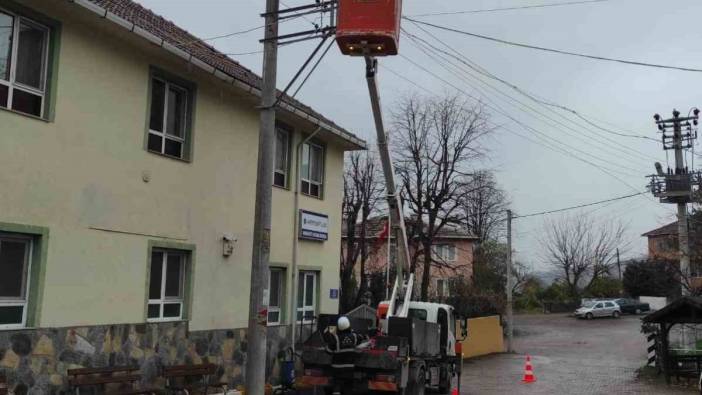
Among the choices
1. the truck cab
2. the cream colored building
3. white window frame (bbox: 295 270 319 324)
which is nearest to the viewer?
the cream colored building

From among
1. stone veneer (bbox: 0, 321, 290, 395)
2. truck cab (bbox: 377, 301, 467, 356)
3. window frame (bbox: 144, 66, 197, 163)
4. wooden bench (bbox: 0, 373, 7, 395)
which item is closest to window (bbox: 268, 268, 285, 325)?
stone veneer (bbox: 0, 321, 290, 395)

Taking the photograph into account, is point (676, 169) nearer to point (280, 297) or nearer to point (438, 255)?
point (438, 255)

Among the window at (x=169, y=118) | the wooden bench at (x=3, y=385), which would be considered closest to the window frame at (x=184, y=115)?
the window at (x=169, y=118)

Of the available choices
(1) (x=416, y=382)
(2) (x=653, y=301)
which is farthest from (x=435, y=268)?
(1) (x=416, y=382)

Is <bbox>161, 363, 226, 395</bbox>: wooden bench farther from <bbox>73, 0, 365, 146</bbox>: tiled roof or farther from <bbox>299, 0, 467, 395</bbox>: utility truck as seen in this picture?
<bbox>73, 0, 365, 146</bbox>: tiled roof

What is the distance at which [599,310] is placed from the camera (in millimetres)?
54594

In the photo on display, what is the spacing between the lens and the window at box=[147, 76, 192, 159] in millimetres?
12500

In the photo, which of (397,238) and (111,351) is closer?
(111,351)

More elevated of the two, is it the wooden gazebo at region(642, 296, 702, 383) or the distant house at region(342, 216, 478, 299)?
the distant house at region(342, 216, 478, 299)

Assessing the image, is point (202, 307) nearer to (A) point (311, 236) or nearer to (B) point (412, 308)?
(A) point (311, 236)

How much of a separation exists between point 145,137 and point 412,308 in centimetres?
849

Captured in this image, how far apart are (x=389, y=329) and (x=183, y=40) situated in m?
7.68

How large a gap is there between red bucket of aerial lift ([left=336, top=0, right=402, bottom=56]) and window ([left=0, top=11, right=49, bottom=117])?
4.67 m

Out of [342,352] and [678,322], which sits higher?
[678,322]
